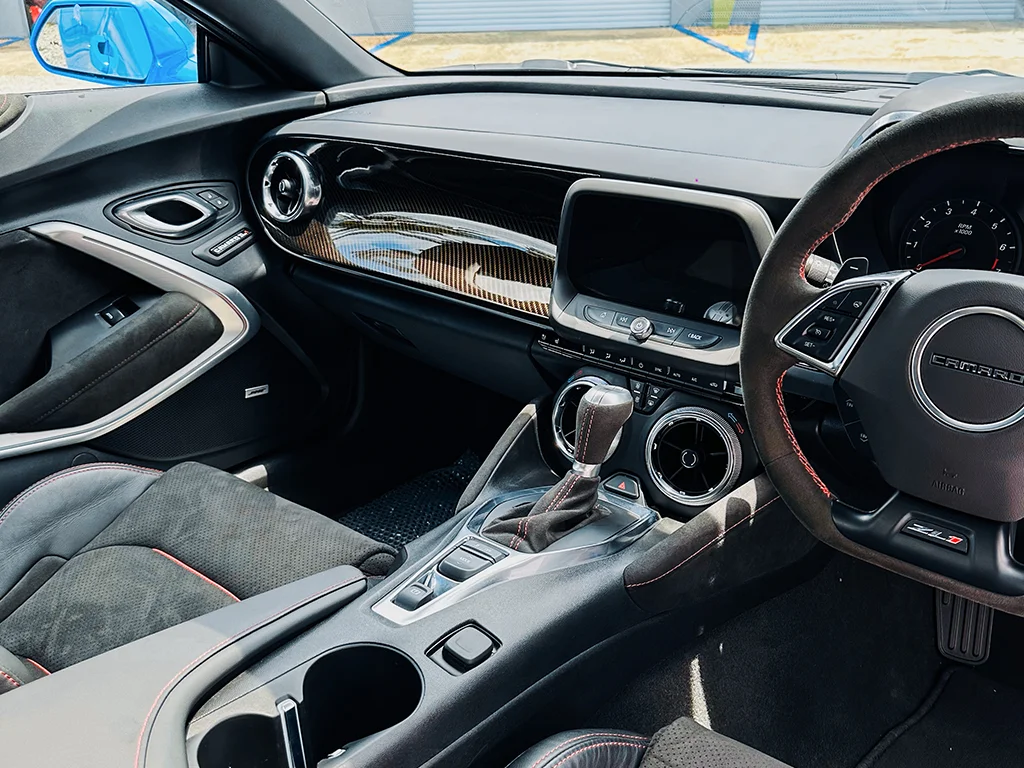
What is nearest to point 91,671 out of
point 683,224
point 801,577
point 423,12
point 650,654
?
point 650,654

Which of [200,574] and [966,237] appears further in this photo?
[200,574]

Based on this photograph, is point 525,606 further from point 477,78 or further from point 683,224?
point 477,78

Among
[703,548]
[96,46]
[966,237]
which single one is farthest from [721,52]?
[96,46]

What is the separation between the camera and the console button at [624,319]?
4.98 feet

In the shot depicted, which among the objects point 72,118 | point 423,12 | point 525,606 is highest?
point 423,12

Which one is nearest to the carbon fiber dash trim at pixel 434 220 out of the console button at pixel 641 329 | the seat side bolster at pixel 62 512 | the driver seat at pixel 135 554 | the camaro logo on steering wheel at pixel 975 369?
the console button at pixel 641 329

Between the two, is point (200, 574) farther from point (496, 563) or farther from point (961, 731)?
point (961, 731)

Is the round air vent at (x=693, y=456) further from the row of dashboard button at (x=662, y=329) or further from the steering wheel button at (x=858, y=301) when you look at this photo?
the steering wheel button at (x=858, y=301)

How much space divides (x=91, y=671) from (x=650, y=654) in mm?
860

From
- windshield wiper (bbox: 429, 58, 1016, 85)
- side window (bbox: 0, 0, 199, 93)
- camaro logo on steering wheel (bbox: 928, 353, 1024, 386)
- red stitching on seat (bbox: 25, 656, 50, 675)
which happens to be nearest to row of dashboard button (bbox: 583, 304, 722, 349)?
camaro logo on steering wheel (bbox: 928, 353, 1024, 386)

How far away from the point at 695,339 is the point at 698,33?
29.3 inches

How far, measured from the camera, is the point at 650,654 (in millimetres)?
1529

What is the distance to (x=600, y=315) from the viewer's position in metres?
1.55

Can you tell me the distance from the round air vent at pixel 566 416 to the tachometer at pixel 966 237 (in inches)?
27.9
